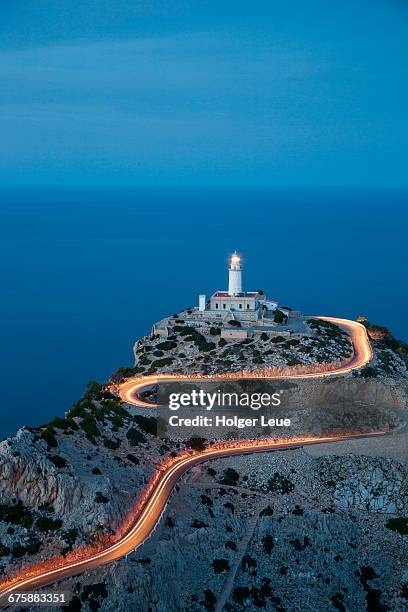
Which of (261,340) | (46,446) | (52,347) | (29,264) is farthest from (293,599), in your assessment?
(29,264)

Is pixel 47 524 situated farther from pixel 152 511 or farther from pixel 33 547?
pixel 152 511

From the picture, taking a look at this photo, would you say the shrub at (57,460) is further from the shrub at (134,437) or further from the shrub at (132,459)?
the shrub at (134,437)

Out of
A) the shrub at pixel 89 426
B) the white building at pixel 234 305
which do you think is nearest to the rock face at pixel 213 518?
the shrub at pixel 89 426

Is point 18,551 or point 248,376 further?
point 248,376

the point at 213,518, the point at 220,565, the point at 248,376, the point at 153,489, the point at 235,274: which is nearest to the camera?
the point at 220,565

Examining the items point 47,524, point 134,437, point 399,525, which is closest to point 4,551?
point 47,524

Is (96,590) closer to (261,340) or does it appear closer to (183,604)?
(183,604)

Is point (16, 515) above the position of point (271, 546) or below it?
above
